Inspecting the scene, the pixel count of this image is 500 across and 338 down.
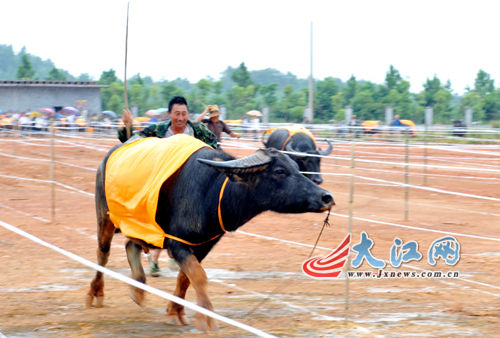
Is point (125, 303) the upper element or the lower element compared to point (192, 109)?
lower

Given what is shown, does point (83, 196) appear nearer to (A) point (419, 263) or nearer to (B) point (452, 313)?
(A) point (419, 263)

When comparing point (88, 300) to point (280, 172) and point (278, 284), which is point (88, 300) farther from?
point (280, 172)

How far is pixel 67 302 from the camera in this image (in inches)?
233

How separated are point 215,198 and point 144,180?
0.63 m

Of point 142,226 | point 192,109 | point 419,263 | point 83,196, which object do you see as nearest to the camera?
point 142,226

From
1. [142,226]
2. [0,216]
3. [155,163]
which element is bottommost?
[0,216]

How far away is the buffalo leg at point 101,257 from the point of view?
5781 millimetres

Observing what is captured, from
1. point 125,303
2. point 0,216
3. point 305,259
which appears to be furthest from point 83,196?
point 125,303

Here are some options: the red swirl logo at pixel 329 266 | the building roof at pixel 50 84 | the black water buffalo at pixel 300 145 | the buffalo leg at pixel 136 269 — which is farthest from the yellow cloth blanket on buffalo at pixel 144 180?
the building roof at pixel 50 84

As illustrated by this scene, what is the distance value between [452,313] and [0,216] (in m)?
8.34

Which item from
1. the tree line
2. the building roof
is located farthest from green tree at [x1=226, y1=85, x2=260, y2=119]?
the building roof

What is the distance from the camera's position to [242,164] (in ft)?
15.5

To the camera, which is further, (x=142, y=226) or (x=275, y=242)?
(x=275, y=242)

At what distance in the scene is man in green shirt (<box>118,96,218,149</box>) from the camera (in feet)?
20.4
